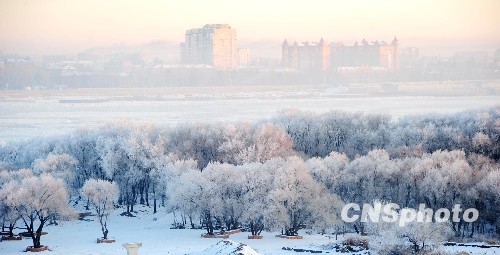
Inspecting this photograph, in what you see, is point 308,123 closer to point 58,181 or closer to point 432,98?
point 58,181

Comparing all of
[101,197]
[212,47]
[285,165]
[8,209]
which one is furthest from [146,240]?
[212,47]

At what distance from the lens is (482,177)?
2484cm

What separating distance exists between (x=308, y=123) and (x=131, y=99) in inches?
1637

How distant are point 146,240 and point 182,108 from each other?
135 ft

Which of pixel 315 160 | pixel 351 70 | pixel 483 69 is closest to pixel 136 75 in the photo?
pixel 351 70

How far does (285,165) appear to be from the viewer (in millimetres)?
25922

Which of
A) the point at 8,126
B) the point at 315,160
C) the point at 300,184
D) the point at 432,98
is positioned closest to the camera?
the point at 300,184

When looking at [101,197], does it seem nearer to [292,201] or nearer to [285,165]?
[285,165]

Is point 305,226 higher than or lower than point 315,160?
lower

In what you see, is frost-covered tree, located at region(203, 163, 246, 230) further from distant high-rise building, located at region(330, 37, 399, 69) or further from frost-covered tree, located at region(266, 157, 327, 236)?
distant high-rise building, located at region(330, 37, 399, 69)

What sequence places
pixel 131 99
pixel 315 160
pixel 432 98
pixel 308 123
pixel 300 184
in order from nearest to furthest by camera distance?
pixel 300 184, pixel 315 160, pixel 308 123, pixel 432 98, pixel 131 99

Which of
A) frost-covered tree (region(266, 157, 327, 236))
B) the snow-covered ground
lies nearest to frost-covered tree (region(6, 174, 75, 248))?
the snow-covered ground

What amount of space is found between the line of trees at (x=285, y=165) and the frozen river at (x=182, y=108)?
1152 centimetres

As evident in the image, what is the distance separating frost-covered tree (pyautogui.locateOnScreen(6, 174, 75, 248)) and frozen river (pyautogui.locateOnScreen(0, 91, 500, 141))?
20854mm
